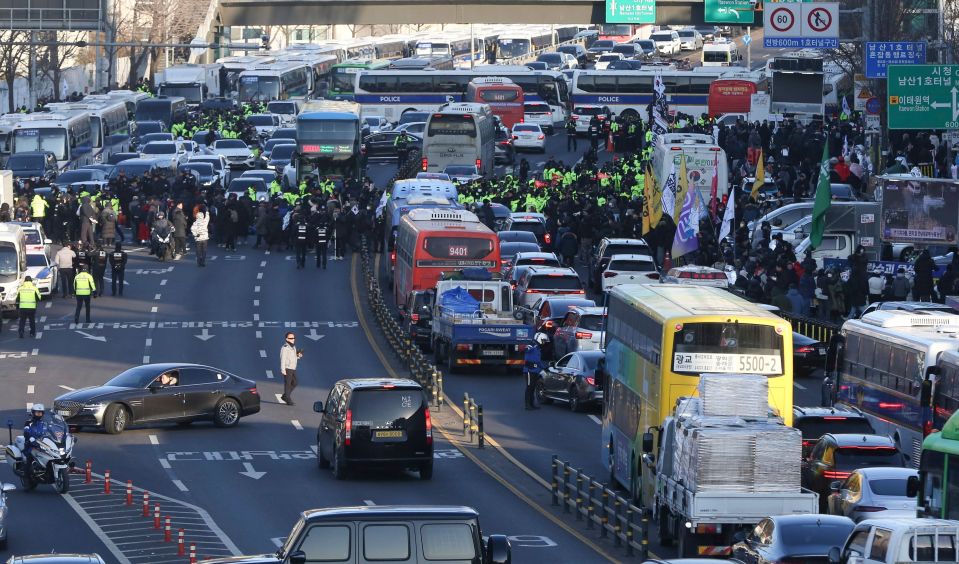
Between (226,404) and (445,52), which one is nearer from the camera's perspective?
(226,404)

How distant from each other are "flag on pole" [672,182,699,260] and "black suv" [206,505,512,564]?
105ft

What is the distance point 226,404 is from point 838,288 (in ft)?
49.7

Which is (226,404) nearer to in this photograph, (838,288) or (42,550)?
(42,550)

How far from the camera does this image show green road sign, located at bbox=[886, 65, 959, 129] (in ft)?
173

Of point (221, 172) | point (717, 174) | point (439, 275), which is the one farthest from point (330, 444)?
point (221, 172)

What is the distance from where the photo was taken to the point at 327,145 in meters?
74.2

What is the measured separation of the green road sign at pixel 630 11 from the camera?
9112cm

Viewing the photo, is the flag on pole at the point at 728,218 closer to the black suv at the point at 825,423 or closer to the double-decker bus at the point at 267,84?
the black suv at the point at 825,423

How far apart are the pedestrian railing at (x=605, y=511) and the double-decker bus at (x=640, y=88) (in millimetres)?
66451

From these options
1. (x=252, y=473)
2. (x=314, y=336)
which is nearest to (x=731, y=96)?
(x=314, y=336)

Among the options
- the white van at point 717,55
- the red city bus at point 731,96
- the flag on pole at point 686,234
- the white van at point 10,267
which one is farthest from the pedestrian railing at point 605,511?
the white van at point 717,55

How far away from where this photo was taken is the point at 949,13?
87.2 m

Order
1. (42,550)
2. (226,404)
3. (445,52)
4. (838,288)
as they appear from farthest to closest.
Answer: (445,52) → (838,288) → (226,404) → (42,550)

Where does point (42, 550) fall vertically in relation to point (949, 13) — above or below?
below
